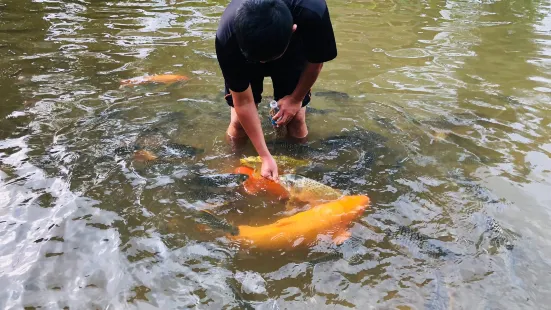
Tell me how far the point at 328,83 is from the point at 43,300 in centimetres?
483

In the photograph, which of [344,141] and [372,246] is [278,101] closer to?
[344,141]

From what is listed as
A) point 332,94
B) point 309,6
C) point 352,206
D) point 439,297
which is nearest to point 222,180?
point 352,206

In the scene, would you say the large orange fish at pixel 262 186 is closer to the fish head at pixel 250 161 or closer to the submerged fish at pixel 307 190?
the submerged fish at pixel 307 190

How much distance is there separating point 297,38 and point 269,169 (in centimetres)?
116

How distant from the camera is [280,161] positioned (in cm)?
411

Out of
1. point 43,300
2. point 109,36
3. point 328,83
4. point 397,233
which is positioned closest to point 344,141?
point 397,233

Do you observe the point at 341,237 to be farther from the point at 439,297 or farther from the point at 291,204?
the point at 439,297

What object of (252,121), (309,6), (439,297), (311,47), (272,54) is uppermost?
(309,6)

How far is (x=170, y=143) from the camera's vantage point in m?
4.49

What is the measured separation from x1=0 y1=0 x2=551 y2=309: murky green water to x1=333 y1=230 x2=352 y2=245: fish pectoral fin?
0.07 metres

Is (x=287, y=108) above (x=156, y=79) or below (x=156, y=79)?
above

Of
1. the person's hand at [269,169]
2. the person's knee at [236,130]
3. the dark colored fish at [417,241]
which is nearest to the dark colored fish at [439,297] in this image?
the dark colored fish at [417,241]

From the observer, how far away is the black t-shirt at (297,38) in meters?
3.22

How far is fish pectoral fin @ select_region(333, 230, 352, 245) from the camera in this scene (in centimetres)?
311
